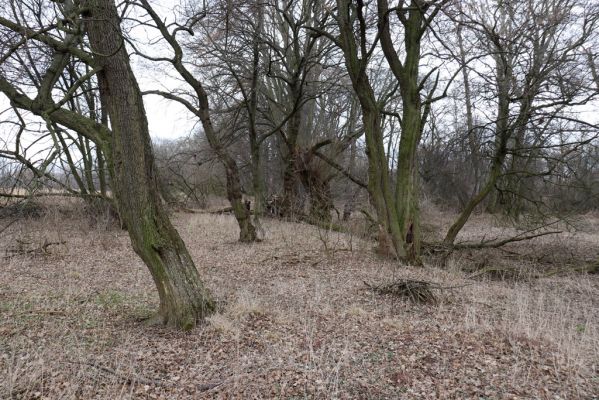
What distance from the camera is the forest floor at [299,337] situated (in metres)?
3.40

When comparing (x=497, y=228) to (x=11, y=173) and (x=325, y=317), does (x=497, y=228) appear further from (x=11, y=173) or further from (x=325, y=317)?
(x=11, y=173)

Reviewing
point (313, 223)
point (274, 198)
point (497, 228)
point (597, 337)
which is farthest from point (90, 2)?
point (497, 228)

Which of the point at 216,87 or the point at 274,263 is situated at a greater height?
the point at 216,87

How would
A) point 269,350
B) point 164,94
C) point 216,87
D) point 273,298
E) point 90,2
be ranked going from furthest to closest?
point 216,87
point 164,94
point 273,298
point 90,2
point 269,350

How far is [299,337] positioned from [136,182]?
7.61 ft

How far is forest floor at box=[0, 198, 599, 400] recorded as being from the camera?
3402mm

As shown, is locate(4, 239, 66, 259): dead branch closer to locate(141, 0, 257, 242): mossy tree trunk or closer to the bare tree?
locate(141, 0, 257, 242): mossy tree trunk

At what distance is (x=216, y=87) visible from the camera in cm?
1177

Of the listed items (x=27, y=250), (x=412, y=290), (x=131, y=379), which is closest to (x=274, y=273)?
(x=412, y=290)

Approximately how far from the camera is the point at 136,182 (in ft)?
14.5

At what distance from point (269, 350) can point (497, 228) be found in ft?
44.5

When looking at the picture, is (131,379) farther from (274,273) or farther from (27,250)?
(27,250)

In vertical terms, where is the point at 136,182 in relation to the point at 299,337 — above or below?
above

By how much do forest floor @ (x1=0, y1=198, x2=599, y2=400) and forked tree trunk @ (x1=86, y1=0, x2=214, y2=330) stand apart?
0.36 metres
